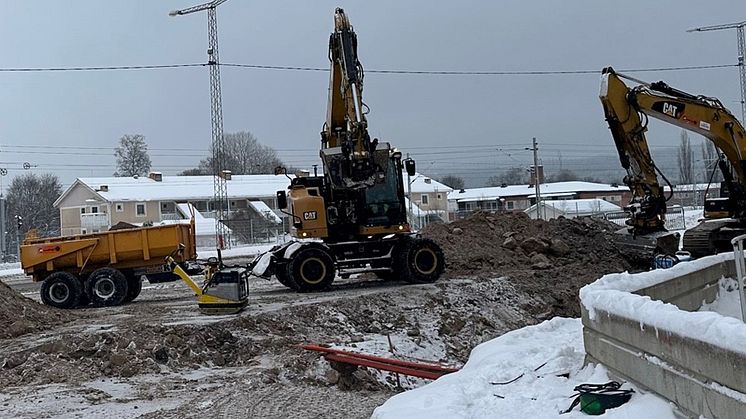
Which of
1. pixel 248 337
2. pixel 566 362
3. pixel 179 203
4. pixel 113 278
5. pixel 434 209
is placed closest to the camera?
pixel 566 362

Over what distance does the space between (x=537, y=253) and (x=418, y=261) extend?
490 centimetres

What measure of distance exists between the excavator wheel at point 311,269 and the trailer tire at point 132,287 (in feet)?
11.1

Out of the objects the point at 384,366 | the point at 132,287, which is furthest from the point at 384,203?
the point at 384,366

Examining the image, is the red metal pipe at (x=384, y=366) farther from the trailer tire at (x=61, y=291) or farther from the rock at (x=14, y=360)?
the trailer tire at (x=61, y=291)

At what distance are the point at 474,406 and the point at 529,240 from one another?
15.1 m

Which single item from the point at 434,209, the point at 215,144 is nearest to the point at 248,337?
the point at 215,144

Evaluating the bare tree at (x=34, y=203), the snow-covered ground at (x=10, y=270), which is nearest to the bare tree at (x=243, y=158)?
the bare tree at (x=34, y=203)

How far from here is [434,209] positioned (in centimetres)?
7181

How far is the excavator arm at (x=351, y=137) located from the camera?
16.5 metres

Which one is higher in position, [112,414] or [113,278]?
[113,278]

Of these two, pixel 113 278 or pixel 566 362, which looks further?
pixel 113 278

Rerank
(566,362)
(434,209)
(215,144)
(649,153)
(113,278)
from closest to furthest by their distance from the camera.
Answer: (566,362) → (113,278) → (649,153) → (215,144) → (434,209)

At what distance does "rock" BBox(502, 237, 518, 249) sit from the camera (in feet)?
70.0

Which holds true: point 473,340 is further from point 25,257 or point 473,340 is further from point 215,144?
point 215,144
